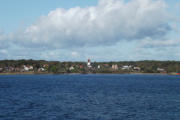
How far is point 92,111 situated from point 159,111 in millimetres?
9112

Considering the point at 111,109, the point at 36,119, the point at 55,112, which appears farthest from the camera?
the point at 111,109

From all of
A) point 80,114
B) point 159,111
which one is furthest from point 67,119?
point 159,111

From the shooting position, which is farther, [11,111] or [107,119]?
[11,111]

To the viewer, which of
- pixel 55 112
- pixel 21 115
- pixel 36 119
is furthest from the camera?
pixel 55 112

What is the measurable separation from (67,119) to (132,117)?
7766 millimetres

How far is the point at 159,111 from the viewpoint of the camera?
1507 inches

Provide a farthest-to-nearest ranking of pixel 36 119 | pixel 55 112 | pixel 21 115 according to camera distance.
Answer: pixel 55 112 → pixel 21 115 → pixel 36 119

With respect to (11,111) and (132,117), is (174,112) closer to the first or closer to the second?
(132,117)

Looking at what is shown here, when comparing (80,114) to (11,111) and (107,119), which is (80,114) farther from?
(11,111)

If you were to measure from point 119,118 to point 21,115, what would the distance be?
11.8 m

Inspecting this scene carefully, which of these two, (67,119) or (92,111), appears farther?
(92,111)

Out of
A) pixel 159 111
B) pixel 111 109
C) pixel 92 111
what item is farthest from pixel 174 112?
pixel 92 111

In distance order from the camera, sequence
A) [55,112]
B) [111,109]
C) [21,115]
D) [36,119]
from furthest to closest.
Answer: [111,109]
[55,112]
[21,115]
[36,119]

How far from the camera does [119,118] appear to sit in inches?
1296
